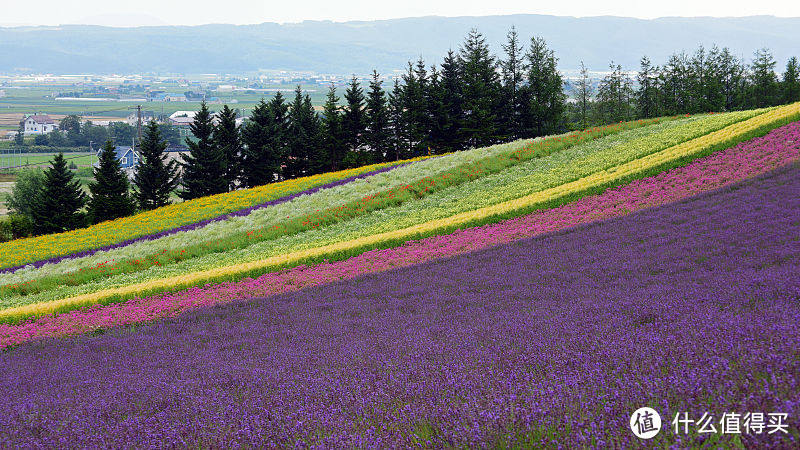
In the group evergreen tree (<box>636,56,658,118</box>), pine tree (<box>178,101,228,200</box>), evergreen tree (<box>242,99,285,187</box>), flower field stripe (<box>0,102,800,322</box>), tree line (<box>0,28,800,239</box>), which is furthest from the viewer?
evergreen tree (<box>636,56,658,118</box>)

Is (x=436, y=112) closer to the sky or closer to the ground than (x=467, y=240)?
closer to the sky

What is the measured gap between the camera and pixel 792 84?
9069cm

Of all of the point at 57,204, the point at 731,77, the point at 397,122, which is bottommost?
the point at 57,204

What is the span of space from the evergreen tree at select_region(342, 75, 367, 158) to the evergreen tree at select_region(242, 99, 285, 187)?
30.4ft

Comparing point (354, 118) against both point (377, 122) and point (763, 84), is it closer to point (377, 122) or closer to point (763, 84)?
point (377, 122)

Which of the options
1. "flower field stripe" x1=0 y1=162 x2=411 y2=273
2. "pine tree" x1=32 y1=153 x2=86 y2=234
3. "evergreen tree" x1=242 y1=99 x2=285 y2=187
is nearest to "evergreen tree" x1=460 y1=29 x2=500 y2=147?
"evergreen tree" x1=242 y1=99 x2=285 y2=187

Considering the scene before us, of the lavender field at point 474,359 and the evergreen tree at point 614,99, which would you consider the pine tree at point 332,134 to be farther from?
the lavender field at point 474,359

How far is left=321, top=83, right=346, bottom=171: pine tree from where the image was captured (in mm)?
72062

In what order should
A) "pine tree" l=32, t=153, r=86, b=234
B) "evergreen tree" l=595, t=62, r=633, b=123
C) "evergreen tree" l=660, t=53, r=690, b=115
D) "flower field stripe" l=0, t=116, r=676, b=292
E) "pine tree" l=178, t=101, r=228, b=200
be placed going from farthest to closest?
"evergreen tree" l=595, t=62, r=633, b=123 < "evergreen tree" l=660, t=53, r=690, b=115 < "pine tree" l=178, t=101, r=228, b=200 < "pine tree" l=32, t=153, r=86, b=234 < "flower field stripe" l=0, t=116, r=676, b=292

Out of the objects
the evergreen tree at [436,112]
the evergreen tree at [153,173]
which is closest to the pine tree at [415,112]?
the evergreen tree at [436,112]

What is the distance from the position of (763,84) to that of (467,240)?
329 feet

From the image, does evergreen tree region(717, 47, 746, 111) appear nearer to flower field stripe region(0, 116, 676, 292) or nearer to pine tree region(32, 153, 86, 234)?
flower field stripe region(0, 116, 676, 292)

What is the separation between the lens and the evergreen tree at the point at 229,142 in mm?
67500

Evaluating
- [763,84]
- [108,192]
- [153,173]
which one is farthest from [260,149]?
[763,84]
